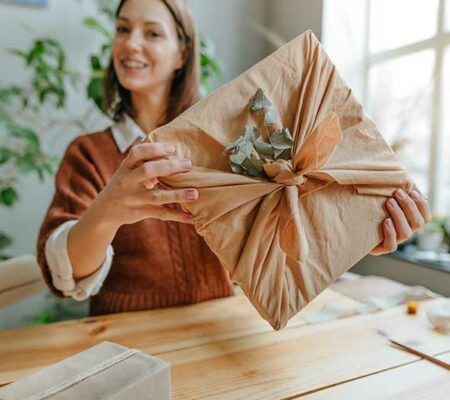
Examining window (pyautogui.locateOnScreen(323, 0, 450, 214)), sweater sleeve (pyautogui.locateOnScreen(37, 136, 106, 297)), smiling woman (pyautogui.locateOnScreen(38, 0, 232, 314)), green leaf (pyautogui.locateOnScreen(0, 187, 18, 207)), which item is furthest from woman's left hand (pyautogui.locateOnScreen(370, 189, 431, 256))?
green leaf (pyautogui.locateOnScreen(0, 187, 18, 207))

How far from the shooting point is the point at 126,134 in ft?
3.34

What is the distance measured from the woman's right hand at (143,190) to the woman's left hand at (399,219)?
27 cm

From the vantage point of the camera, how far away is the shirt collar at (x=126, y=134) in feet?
3.31

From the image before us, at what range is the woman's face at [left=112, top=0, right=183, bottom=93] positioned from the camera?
3.17 feet

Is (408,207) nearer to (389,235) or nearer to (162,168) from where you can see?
(389,235)

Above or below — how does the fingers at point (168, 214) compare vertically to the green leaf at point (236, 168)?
below

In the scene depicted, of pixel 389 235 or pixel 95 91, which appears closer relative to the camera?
pixel 389 235

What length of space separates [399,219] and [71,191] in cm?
61

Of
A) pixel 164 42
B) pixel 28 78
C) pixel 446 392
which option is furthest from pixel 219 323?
pixel 28 78

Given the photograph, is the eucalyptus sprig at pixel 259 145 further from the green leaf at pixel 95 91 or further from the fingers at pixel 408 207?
the green leaf at pixel 95 91

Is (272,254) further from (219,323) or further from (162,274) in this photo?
(162,274)

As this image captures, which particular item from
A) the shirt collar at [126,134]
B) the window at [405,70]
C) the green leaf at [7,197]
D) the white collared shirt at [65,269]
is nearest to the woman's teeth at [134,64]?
the shirt collar at [126,134]

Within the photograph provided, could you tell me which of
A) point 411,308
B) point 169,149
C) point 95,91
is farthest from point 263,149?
point 95,91

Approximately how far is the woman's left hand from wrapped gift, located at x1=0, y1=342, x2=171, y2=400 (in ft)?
1.14
